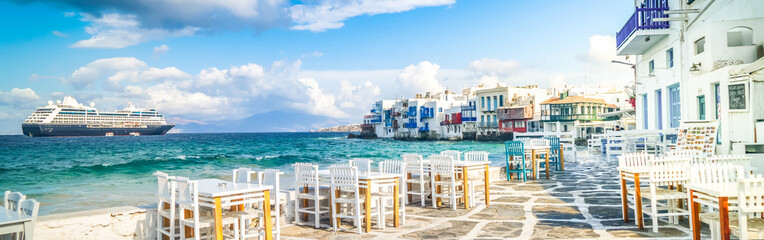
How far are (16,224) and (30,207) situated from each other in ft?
0.88

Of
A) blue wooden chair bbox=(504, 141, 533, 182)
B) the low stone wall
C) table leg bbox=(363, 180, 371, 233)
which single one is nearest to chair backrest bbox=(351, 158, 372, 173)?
table leg bbox=(363, 180, 371, 233)

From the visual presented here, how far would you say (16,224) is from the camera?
4.10 metres

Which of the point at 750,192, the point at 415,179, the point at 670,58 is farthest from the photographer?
the point at 670,58

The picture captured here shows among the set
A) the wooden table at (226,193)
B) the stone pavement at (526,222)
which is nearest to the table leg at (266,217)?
the wooden table at (226,193)

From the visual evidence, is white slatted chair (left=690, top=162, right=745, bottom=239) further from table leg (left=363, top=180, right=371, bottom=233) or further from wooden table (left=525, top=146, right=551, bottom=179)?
wooden table (left=525, top=146, right=551, bottom=179)

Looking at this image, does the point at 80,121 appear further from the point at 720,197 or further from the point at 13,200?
the point at 720,197

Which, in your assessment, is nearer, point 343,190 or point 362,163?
point 343,190

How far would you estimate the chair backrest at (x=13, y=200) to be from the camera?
4.58 metres

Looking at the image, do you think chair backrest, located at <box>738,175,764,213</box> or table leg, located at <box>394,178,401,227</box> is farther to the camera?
table leg, located at <box>394,178,401,227</box>

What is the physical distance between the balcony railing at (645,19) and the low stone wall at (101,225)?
45.3 ft

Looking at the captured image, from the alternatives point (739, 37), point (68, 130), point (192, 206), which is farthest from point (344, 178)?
point (68, 130)

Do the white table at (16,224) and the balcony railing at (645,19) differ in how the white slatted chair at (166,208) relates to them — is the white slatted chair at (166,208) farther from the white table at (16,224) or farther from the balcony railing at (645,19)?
the balcony railing at (645,19)

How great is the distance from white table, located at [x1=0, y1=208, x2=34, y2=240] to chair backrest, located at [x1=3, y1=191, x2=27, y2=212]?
0.35 m

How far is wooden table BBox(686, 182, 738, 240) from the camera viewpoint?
4324mm
